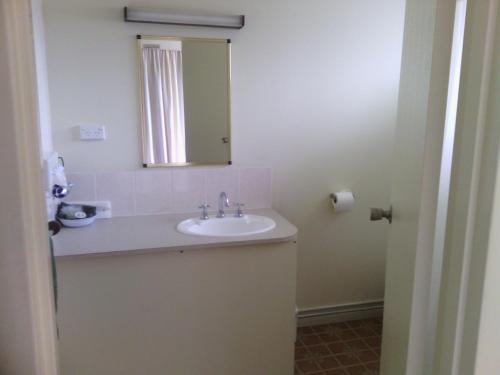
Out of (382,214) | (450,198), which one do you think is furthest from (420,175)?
(382,214)

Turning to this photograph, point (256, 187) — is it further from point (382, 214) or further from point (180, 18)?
point (382, 214)

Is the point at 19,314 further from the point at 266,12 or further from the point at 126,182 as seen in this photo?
the point at 266,12

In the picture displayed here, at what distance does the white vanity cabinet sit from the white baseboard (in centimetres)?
68

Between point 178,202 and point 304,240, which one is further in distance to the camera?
point 304,240

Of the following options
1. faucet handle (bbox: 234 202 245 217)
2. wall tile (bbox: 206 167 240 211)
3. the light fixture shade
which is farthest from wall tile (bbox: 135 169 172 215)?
the light fixture shade

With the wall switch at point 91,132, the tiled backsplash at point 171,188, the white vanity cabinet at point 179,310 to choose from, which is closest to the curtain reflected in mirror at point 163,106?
the tiled backsplash at point 171,188

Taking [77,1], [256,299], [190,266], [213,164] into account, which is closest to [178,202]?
[213,164]

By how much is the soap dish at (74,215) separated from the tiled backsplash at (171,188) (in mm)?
92

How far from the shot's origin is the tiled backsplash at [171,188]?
2.25 meters

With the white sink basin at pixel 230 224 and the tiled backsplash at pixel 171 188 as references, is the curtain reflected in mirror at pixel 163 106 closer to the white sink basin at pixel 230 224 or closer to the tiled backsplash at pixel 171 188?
the tiled backsplash at pixel 171 188

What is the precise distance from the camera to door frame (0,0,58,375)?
58 centimetres

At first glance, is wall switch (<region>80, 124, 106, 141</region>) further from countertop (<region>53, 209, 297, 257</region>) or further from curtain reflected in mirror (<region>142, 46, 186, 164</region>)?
countertop (<region>53, 209, 297, 257</region>)

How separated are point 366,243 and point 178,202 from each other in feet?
4.31

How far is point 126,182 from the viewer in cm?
228
